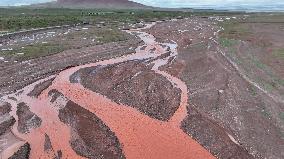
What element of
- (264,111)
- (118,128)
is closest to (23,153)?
(118,128)

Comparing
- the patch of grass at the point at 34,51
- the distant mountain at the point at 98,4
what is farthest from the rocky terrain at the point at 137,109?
the distant mountain at the point at 98,4

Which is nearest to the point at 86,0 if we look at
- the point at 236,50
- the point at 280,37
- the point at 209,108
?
the point at 280,37

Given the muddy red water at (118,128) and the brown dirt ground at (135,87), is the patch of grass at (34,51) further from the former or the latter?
the muddy red water at (118,128)

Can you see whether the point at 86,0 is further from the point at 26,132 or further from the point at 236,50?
the point at 26,132

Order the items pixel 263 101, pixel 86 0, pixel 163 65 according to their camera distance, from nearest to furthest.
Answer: pixel 263 101 < pixel 163 65 < pixel 86 0

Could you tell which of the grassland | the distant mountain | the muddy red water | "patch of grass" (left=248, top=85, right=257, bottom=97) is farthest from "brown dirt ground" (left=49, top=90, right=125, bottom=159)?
the distant mountain

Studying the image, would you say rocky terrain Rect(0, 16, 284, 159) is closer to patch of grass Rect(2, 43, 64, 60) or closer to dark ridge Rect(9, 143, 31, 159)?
dark ridge Rect(9, 143, 31, 159)
